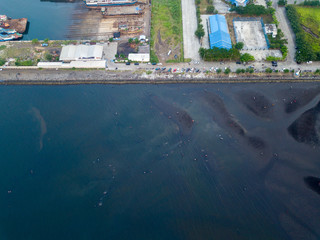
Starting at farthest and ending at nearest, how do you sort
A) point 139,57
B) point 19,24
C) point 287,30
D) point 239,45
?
point 19,24 → point 287,30 → point 139,57 → point 239,45

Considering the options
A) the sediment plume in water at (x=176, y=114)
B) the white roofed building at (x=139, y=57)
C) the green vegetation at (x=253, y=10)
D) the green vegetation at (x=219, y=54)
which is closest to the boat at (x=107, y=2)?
the white roofed building at (x=139, y=57)

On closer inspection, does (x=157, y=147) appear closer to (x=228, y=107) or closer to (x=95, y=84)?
(x=228, y=107)

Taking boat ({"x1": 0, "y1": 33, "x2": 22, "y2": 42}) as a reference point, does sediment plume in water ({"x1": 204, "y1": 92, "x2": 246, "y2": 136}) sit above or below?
below

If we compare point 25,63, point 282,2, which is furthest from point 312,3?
point 25,63

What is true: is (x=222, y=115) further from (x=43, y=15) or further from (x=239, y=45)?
(x=43, y=15)

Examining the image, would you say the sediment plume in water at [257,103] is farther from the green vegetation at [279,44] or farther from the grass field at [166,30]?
the grass field at [166,30]

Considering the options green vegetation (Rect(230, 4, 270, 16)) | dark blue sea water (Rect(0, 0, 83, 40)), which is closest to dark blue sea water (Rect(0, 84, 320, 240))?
dark blue sea water (Rect(0, 0, 83, 40))

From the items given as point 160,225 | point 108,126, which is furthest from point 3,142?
point 160,225

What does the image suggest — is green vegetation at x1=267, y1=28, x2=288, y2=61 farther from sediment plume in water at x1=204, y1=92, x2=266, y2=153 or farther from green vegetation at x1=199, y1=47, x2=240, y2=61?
sediment plume in water at x1=204, y1=92, x2=266, y2=153
